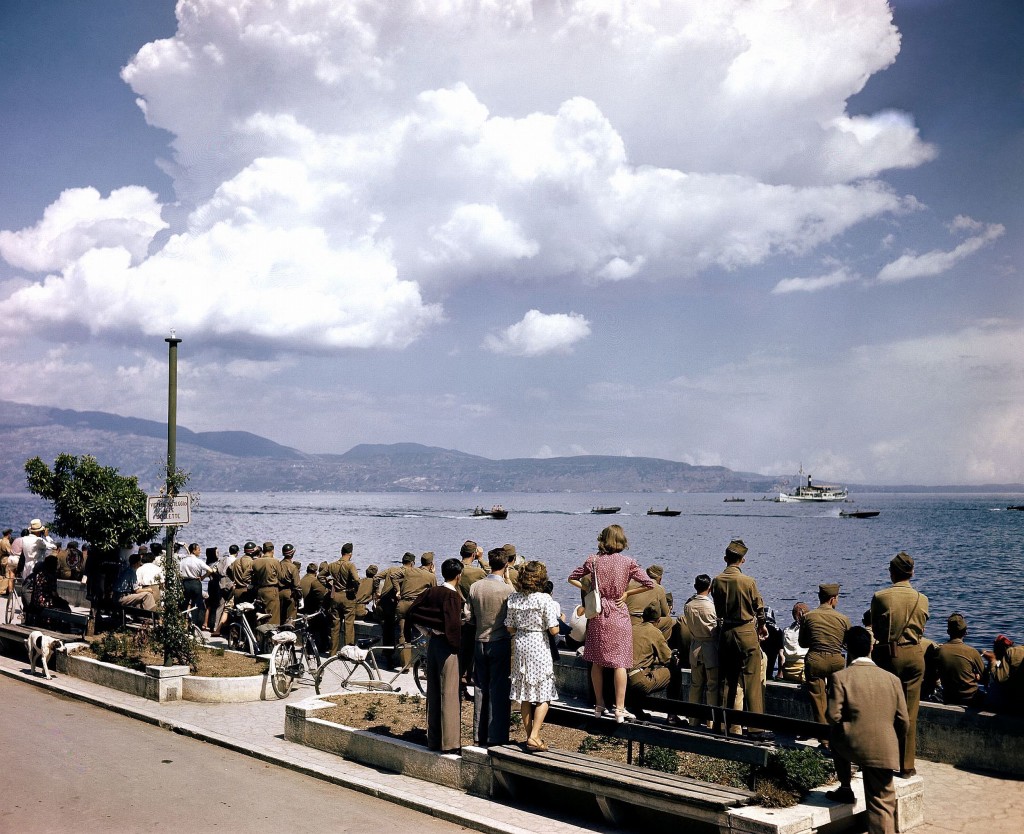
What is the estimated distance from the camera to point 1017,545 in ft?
327

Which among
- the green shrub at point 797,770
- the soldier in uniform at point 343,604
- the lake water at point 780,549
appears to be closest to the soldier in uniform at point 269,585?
the soldier in uniform at point 343,604

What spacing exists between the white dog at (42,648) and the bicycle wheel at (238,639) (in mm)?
2552

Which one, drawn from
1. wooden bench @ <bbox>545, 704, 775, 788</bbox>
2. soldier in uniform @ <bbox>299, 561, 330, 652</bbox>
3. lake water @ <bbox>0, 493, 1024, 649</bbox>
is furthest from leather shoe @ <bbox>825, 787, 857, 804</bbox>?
lake water @ <bbox>0, 493, 1024, 649</bbox>

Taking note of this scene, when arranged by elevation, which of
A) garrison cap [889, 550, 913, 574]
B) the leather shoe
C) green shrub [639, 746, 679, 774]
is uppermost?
garrison cap [889, 550, 913, 574]

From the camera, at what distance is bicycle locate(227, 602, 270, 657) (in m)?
14.5

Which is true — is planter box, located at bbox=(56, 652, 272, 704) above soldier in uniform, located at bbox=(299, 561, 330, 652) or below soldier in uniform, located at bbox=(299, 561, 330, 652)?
below

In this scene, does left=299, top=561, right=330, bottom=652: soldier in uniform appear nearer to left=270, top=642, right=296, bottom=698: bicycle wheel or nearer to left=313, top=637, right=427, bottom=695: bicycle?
left=313, top=637, right=427, bottom=695: bicycle

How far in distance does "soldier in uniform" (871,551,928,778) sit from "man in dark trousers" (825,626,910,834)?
181cm

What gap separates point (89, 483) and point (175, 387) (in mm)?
7541

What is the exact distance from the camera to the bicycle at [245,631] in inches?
570

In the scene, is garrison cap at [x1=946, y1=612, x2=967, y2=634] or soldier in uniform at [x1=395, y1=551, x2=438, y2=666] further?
soldier in uniform at [x1=395, y1=551, x2=438, y2=666]

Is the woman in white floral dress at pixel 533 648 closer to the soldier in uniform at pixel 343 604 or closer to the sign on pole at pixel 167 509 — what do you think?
the sign on pole at pixel 167 509

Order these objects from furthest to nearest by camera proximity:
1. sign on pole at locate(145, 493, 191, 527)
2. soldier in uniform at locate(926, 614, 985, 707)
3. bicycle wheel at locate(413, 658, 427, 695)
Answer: sign on pole at locate(145, 493, 191, 527)
bicycle wheel at locate(413, 658, 427, 695)
soldier in uniform at locate(926, 614, 985, 707)

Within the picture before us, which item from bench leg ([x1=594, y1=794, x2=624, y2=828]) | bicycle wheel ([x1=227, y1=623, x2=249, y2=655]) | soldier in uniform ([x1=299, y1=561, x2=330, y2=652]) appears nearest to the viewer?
bench leg ([x1=594, y1=794, x2=624, y2=828])
